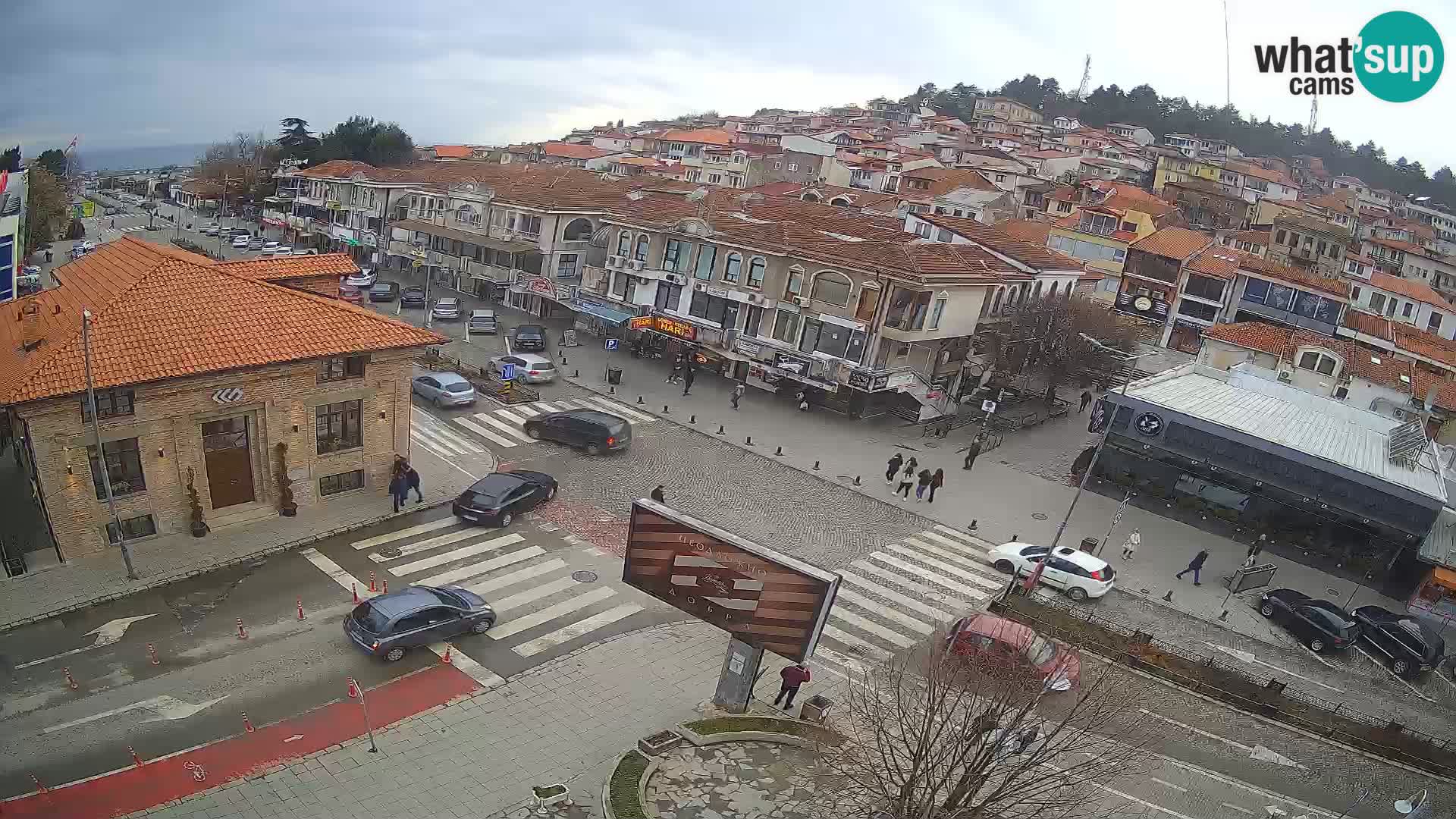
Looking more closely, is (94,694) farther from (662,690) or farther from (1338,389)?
(1338,389)

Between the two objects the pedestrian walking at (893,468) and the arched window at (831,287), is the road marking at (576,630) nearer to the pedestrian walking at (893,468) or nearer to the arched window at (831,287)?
the pedestrian walking at (893,468)

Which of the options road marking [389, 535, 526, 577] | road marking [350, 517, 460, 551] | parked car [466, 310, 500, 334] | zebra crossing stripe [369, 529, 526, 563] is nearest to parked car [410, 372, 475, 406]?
road marking [350, 517, 460, 551]

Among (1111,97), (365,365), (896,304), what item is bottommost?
(365,365)

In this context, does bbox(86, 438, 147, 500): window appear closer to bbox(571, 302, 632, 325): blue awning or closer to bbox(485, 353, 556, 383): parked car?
bbox(485, 353, 556, 383): parked car

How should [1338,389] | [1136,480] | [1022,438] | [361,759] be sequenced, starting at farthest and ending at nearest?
[1338,389] < [1022,438] < [1136,480] < [361,759]

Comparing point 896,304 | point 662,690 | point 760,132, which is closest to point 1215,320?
point 896,304

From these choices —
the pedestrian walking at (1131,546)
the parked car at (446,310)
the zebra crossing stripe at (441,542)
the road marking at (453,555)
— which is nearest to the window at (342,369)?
the zebra crossing stripe at (441,542)
